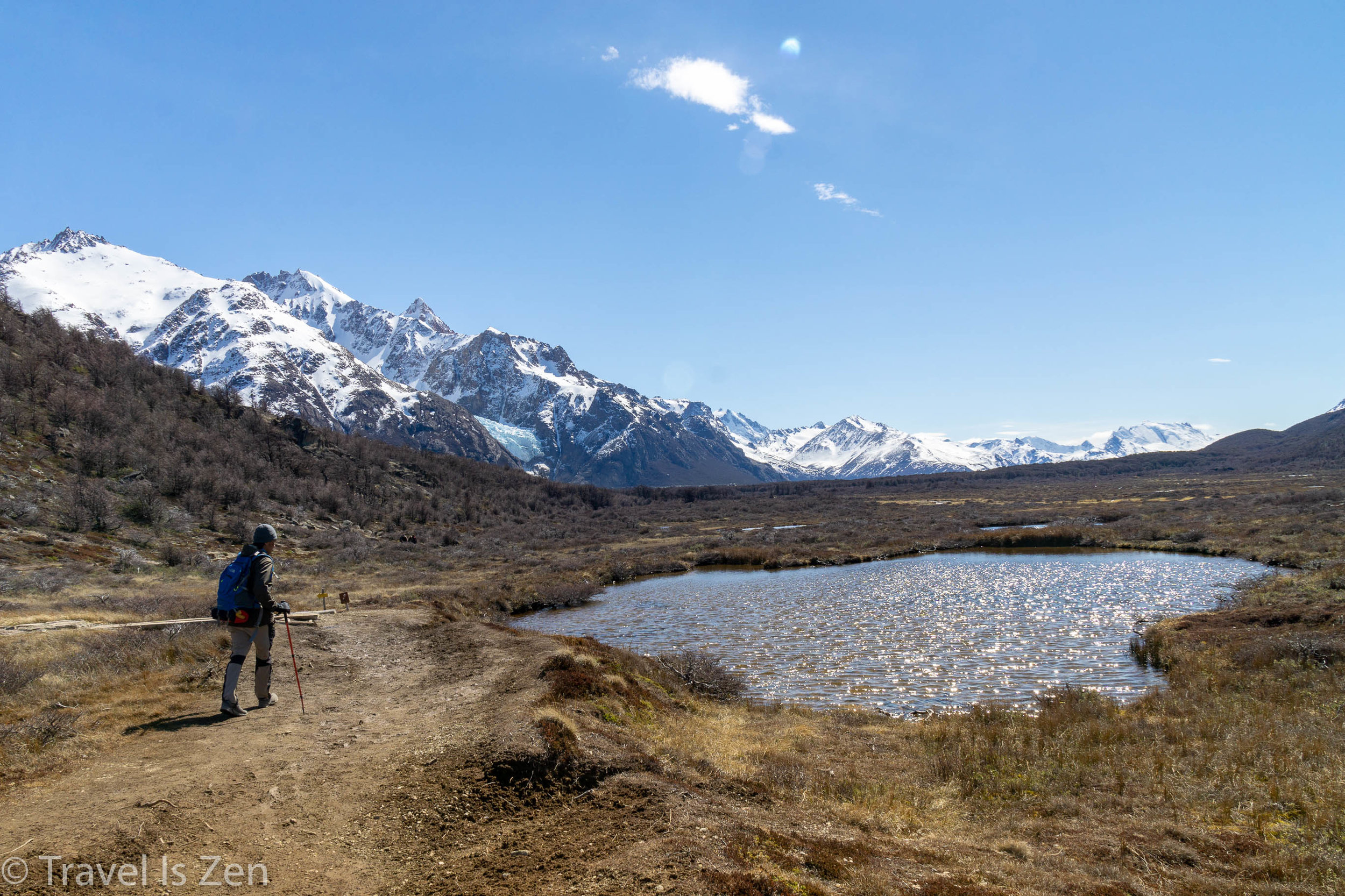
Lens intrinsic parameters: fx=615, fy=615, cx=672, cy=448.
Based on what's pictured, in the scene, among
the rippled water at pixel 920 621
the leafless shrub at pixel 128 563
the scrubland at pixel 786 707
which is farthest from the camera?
the leafless shrub at pixel 128 563

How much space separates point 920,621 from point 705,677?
13540 mm

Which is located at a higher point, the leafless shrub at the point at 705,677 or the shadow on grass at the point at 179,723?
the shadow on grass at the point at 179,723

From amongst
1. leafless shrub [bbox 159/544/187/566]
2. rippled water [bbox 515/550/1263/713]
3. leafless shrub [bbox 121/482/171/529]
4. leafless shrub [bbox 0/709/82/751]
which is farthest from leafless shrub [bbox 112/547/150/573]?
leafless shrub [bbox 0/709/82/751]

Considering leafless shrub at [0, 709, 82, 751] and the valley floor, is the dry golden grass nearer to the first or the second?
the valley floor

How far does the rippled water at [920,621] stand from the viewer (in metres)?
18.5

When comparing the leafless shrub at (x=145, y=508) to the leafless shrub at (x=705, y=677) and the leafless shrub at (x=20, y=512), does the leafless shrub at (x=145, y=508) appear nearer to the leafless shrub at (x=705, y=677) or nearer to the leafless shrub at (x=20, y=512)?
the leafless shrub at (x=20, y=512)

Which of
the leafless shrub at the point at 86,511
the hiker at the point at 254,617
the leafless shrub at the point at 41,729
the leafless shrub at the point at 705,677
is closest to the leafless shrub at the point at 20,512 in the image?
the leafless shrub at the point at 86,511

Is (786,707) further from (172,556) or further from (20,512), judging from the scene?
(20,512)

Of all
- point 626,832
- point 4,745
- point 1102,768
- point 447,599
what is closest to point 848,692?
point 1102,768

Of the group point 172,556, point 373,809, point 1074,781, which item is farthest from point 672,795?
point 172,556

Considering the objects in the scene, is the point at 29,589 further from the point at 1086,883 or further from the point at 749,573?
the point at 749,573

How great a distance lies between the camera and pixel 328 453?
242 ft

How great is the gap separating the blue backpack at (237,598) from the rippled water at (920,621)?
43.2ft

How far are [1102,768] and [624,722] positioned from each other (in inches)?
317
